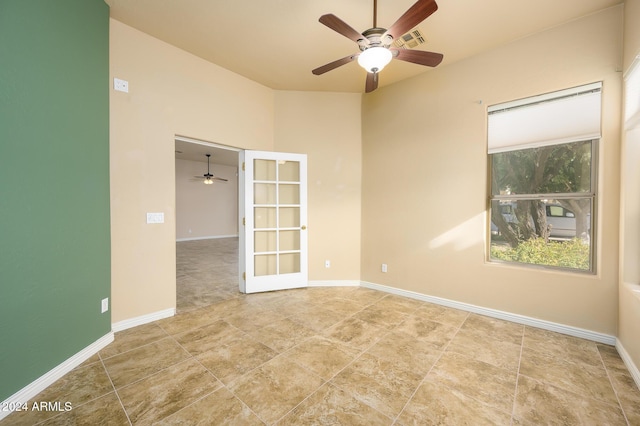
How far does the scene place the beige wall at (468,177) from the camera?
2383 millimetres

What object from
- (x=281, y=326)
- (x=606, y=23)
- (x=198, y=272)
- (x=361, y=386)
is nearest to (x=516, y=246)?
(x=606, y=23)

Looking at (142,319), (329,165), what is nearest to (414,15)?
(329,165)

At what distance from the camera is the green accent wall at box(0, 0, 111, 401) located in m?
1.61

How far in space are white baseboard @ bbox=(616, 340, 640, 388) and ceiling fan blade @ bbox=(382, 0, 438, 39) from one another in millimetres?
3012

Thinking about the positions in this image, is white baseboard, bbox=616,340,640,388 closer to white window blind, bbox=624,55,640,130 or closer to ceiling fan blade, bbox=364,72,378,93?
white window blind, bbox=624,55,640,130

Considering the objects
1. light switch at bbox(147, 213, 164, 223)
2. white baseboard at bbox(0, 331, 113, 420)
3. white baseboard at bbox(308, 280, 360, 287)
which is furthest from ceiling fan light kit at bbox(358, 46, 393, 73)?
white baseboard at bbox(0, 331, 113, 420)

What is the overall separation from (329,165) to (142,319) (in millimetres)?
3246

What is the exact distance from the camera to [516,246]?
298cm

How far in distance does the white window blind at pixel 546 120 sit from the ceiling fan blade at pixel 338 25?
2.10 metres

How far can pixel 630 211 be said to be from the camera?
2.14 meters

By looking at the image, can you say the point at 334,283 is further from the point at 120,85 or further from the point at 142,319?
the point at 120,85

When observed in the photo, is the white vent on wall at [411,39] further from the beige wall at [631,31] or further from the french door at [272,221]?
the french door at [272,221]

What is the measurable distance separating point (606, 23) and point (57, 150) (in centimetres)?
498

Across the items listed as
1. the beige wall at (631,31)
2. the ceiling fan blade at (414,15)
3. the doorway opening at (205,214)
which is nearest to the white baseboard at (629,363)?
the beige wall at (631,31)
